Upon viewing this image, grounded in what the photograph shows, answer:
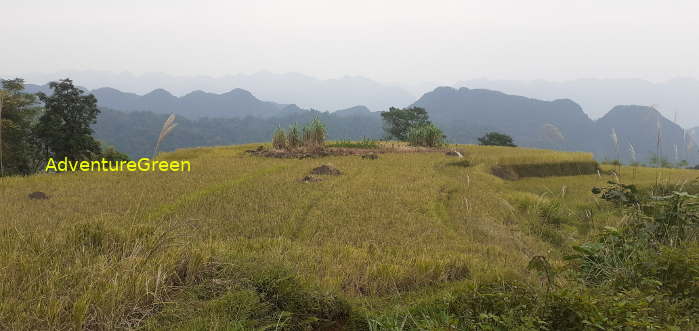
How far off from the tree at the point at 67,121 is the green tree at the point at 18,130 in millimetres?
1301

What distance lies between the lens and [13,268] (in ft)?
10.6

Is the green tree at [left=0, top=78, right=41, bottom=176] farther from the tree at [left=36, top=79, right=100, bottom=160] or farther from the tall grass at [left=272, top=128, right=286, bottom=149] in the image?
the tall grass at [left=272, top=128, right=286, bottom=149]

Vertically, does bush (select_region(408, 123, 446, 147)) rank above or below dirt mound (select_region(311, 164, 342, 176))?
above

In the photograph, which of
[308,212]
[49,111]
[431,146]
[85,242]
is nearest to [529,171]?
[431,146]

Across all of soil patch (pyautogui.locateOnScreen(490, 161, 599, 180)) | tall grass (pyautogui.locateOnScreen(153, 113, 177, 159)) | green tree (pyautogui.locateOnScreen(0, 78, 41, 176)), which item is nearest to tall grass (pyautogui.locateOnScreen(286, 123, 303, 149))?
soil patch (pyautogui.locateOnScreen(490, 161, 599, 180))

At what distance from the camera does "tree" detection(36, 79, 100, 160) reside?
84.0 feet

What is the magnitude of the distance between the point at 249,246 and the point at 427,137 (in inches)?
766

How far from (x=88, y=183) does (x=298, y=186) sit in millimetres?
5868

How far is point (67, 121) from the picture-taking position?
26.3 meters

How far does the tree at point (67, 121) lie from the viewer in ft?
84.0

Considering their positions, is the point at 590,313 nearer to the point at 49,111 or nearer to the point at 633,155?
the point at 633,155

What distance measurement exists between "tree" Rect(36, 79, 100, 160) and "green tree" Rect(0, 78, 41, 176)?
4.27 feet

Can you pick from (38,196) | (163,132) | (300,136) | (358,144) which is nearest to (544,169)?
(358,144)

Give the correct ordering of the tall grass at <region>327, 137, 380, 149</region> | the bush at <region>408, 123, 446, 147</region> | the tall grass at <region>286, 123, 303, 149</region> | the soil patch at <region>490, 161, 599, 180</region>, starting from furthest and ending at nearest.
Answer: the bush at <region>408, 123, 446, 147</region>, the tall grass at <region>327, 137, 380, 149</region>, the tall grass at <region>286, 123, 303, 149</region>, the soil patch at <region>490, 161, 599, 180</region>
